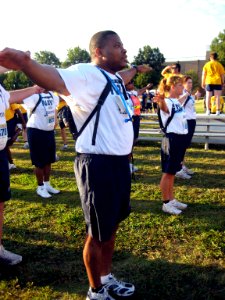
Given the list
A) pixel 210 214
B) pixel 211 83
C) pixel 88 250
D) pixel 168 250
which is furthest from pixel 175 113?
pixel 211 83

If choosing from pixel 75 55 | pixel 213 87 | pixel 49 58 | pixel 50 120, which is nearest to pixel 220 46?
pixel 75 55

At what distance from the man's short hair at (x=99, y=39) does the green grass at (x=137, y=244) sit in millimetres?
2210

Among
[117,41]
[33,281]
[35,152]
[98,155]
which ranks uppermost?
[117,41]

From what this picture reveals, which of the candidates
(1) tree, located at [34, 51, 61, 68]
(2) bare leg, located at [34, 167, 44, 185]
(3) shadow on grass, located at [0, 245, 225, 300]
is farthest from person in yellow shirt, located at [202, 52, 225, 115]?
(1) tree, located at [34, 51, 61, 68]

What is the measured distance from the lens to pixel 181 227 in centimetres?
445

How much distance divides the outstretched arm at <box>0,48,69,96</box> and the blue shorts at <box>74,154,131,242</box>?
58cm

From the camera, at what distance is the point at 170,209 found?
4.96 m

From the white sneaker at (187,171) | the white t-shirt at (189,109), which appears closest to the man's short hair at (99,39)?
the white t-shirt at (189,109)

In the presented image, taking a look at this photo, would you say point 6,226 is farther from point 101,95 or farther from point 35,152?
point 101,95

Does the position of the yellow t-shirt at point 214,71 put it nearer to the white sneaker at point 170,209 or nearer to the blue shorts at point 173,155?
the blue shorts at point 173,155

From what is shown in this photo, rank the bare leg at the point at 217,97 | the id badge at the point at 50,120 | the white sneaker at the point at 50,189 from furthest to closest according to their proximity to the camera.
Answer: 1. the bare leg at the point at 217,97
2. the white sneaker at the point at 50,189
3. the id badge at the point at 50,120

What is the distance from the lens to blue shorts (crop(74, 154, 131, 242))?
2.55m

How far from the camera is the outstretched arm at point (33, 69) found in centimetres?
205

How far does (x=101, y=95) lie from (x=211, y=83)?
9044mm
